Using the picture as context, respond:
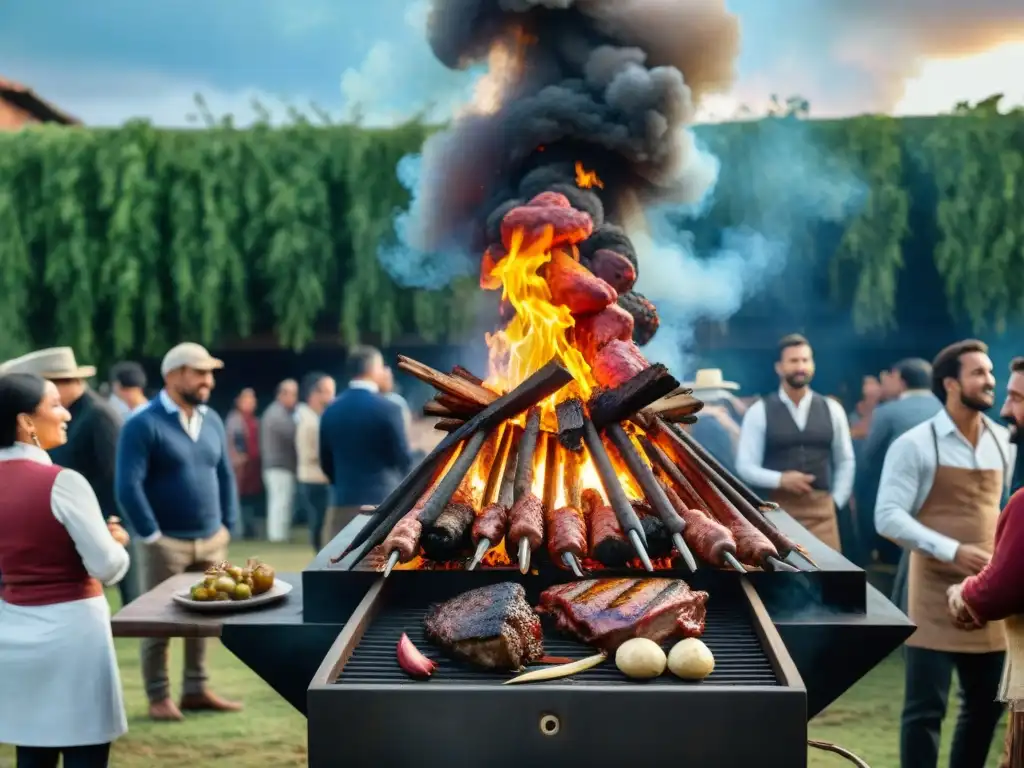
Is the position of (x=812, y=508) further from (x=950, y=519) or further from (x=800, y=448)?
(x=950, y=519)

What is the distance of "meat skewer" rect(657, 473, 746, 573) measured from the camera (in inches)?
151

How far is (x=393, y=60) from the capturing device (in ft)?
23.0

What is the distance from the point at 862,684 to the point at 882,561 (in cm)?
370

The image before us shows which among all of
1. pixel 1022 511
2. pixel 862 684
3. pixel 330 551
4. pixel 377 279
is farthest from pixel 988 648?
pixel 377 279

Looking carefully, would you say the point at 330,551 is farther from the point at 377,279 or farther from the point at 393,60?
the point at 377,279

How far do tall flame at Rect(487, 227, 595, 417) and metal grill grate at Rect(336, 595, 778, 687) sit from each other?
1629 mm

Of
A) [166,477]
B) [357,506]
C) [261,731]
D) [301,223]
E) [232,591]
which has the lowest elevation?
[261,731]

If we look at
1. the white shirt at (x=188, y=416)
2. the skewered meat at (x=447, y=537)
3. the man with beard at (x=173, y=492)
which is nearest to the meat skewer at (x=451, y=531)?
the skewered meat at (x=447, y=537)

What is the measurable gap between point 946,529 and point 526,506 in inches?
116

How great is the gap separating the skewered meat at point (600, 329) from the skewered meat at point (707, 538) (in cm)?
139

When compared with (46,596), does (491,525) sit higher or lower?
higher

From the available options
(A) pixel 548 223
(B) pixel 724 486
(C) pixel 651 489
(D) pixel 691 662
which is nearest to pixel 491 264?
(A) pixel 548 223

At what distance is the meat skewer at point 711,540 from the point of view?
3.83m

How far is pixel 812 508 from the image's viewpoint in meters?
7.57
